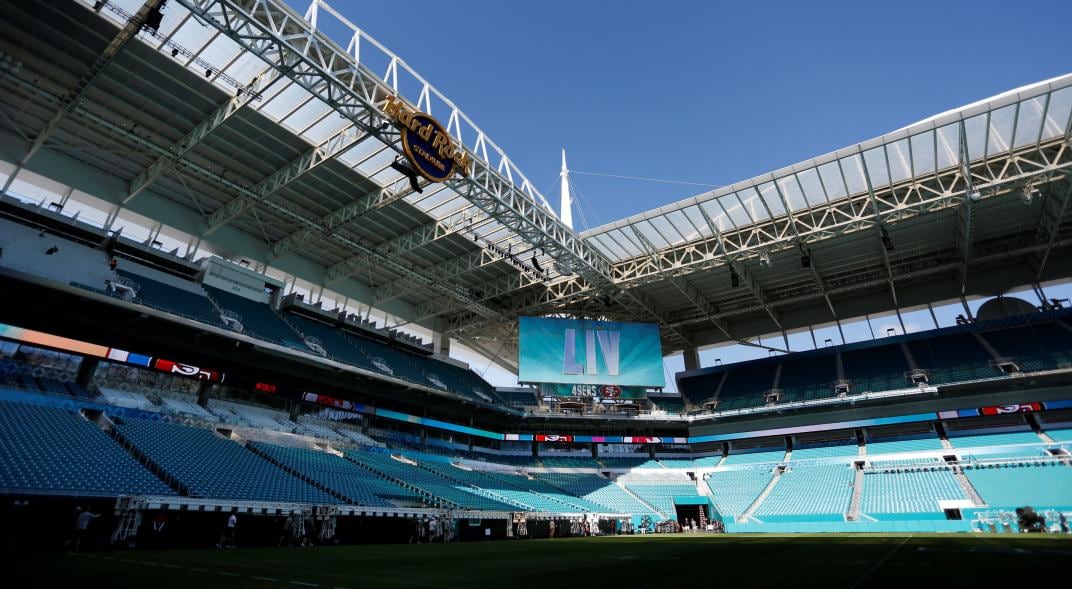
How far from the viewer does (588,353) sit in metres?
39.4

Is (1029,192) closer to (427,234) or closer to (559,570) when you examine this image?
(559,570)

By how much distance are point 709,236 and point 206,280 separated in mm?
29601

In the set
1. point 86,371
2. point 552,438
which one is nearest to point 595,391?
point 552,438

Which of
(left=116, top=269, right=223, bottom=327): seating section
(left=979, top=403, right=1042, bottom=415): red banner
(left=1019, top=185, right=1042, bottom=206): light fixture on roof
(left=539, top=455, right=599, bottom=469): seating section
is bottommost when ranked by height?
(left=539, top=455, right=599, bottom=469): seating section

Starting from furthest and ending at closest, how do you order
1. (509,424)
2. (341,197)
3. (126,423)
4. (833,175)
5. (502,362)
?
1. (502,362)
2. (509,424)
3. (341,197)
4. (833,175)
5. (126,423)

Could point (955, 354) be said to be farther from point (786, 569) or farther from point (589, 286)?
point (786, 569)

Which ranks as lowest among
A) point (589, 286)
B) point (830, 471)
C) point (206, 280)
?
point (830, 471)

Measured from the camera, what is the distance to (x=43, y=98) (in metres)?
21.1

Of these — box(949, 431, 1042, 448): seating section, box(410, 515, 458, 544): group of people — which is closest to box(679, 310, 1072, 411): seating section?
box(949, 431, 1042, 448): seating section

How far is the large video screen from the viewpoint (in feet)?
126

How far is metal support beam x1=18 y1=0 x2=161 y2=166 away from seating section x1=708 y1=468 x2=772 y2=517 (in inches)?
1535

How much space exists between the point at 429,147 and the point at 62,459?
1588 centimetres

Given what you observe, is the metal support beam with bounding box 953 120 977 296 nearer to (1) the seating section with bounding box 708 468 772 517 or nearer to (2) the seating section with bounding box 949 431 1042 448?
(2) the seating section with bounding box 949 431 1042 448

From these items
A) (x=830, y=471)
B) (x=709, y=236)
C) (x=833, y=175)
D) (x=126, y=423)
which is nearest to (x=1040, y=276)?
Result: (x=830, y=471)
